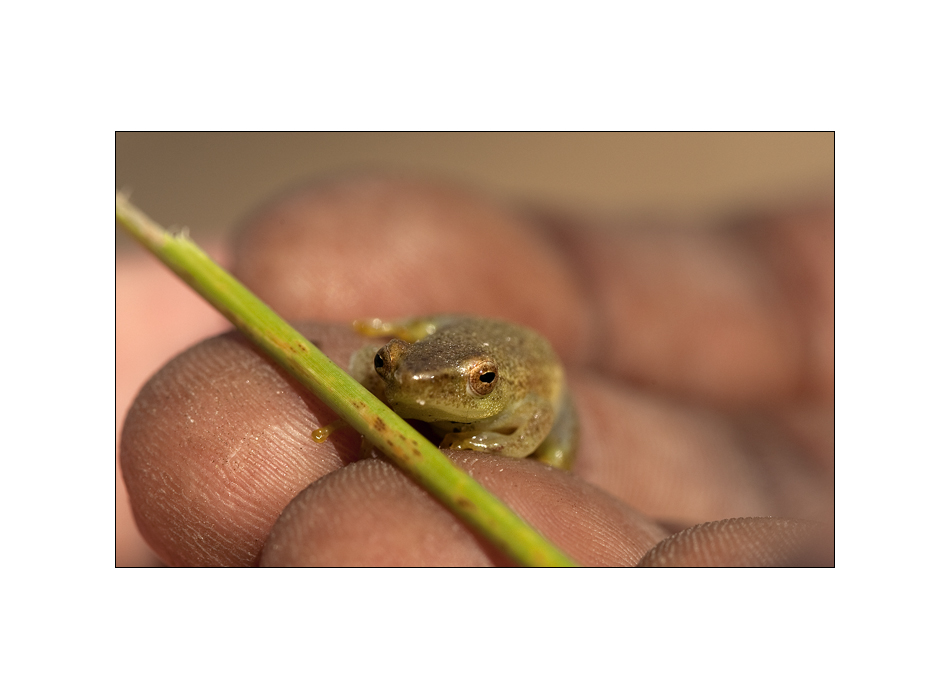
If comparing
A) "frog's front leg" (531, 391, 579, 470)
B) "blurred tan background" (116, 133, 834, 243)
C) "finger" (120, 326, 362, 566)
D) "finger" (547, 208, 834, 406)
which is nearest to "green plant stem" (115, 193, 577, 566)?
"finger" (120, 326, 362, 566)

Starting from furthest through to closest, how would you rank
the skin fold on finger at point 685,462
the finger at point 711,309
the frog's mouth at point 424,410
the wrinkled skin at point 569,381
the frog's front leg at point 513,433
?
the finger at point 711,309, the skin fold on finger at point 685,462, the frog's front leg at point 513,433, the frog's mouth at point 424,410, the wrinkled skin at point 569,381

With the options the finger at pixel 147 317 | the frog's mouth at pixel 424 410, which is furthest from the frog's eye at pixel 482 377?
→ the finger at pixel 147 317

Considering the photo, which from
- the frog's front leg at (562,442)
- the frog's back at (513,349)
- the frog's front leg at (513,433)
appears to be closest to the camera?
the frog's front leg at (513,433)

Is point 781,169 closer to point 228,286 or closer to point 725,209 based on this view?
point 725,209

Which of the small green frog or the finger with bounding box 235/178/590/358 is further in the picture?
the finger with bounding box 235/178/590/358

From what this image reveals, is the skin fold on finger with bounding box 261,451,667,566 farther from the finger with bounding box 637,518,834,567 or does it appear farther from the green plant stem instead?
the finger with bounding box 637,518,834,567

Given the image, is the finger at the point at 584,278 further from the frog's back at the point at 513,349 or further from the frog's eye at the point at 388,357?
the frog's eye at the point at 388,357

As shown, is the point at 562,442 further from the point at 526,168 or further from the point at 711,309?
the point at 526,168

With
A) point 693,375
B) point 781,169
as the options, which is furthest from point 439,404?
A: point 781,169
